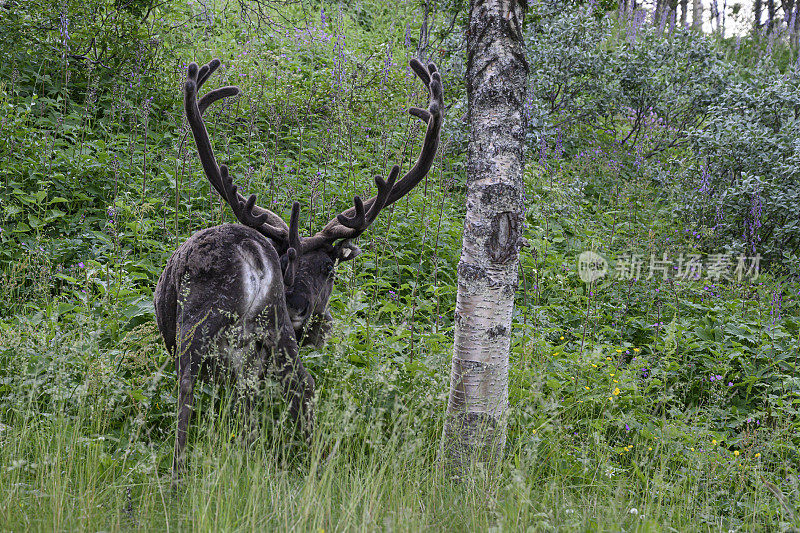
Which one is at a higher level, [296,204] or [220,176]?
[220,176]

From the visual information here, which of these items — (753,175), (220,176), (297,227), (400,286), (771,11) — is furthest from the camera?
(771,11)

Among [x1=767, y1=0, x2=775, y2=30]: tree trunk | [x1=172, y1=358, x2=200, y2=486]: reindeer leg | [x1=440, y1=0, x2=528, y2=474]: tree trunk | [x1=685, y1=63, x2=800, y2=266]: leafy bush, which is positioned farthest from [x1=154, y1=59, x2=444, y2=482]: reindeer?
[x1=767, y1=0, x2=775, y2=30]: tree trunk

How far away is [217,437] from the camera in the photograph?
319cm

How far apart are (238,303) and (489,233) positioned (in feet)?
4.44

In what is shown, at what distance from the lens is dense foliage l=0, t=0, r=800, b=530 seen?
3154 millimetres

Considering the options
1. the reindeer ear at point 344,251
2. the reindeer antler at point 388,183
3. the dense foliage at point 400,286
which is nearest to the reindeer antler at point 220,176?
the reindeer antler at point 388,183

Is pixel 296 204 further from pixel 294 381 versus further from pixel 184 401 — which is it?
pixel 184 401

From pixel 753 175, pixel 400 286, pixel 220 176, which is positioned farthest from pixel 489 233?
pixel 753 175

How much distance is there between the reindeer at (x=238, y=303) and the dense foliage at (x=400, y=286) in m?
0.15

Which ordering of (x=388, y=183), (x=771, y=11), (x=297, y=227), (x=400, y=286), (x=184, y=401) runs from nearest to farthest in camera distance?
(x=184, y=401) < (x=297, y=227) < (x=388, y=183) < (x=400, y=286) < (x=771, y=11)

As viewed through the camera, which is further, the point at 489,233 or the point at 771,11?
the point at 771,11

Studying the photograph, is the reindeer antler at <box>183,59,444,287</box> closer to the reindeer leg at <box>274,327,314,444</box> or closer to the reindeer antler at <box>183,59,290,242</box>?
the reindeer antler at <box>183,59,290,242</box>

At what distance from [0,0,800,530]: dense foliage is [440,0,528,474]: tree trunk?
20cm

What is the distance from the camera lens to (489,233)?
11.6ft
